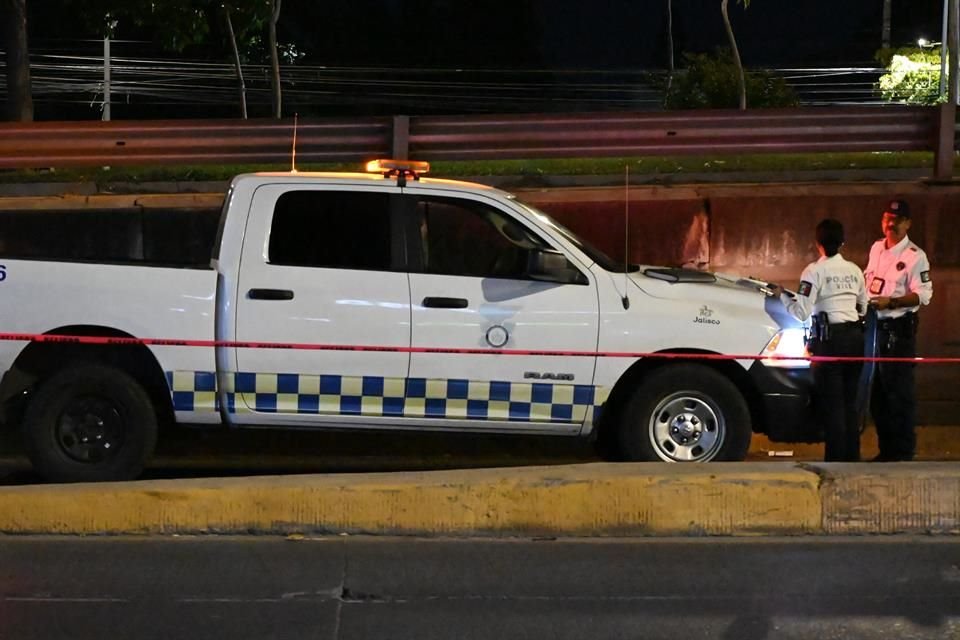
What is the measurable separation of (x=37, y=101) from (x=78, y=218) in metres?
38.5

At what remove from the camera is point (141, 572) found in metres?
5.66

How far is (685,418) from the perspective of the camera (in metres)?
7.13

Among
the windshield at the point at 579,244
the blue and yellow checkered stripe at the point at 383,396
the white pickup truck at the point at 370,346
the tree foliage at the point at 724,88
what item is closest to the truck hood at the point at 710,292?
the white pickup truck at the point at 370,346

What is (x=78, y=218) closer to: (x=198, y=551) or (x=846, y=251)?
(x=198, y=551)

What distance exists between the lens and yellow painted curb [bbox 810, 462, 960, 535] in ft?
20.5

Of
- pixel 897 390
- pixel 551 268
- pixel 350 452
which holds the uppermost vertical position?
pixel 551 268

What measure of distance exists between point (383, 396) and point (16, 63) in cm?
1132

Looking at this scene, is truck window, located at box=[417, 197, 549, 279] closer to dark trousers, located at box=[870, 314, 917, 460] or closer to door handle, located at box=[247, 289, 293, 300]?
door handle, located at box=[247, 289, 293, 300]

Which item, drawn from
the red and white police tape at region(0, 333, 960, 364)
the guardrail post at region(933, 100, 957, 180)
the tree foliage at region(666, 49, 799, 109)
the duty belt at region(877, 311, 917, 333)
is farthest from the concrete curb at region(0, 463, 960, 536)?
the tree foliage at region(666, 49, 799, 109)

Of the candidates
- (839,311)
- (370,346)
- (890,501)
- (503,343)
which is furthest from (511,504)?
(839,311)

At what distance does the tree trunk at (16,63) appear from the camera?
Result: 16219 mm

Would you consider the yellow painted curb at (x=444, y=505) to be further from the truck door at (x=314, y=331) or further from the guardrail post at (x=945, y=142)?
the guardrail post at (x=945, y=142)

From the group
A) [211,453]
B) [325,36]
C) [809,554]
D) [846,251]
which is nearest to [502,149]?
[846,251]

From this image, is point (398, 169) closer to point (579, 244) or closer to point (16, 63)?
point (579, 244)
